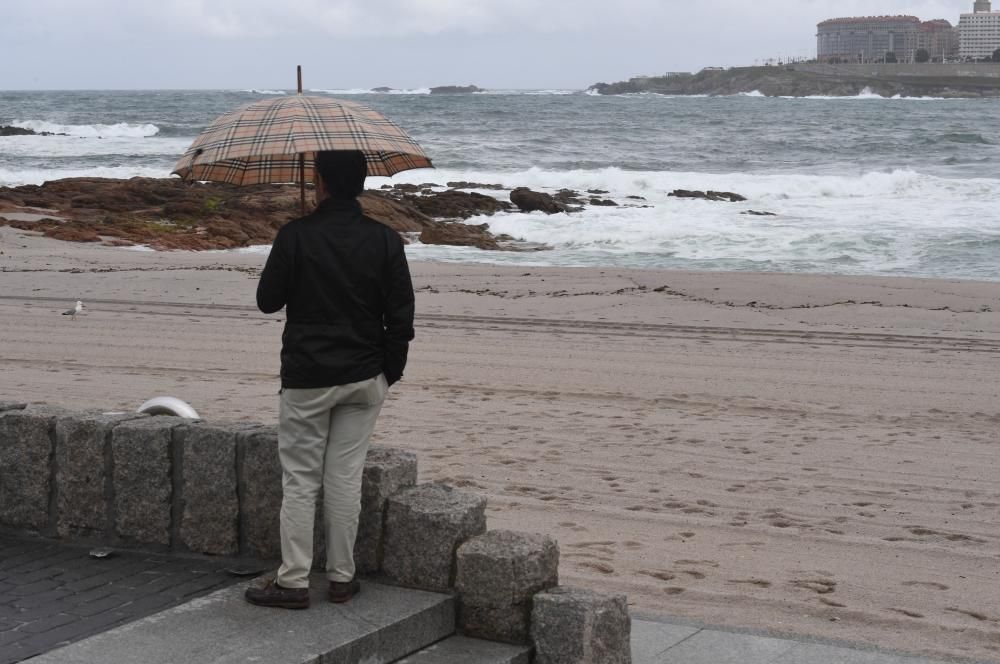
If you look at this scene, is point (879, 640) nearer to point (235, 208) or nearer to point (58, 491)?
point (58, 491)

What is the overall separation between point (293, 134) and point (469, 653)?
6.38 ft

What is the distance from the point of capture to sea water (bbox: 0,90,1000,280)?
20.2 metres

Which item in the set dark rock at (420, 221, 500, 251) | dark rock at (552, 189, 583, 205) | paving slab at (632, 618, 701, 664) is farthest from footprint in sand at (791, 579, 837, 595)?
dark rock at (552, 189, 583, 205)

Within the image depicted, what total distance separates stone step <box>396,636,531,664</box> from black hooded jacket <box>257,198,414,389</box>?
0.99 m

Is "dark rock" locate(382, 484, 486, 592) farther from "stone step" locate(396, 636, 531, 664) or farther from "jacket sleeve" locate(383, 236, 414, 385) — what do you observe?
"jacket sleeve" locate(383, 236, 414, 385)

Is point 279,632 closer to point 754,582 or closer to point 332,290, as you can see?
point 332,290

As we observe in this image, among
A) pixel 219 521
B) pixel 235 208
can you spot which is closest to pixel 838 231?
pixel 235 208

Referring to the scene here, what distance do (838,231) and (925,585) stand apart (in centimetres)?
1812

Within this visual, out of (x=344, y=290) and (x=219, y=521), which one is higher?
(x=344, y=290)

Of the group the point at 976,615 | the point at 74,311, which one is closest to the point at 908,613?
the point at 976,615

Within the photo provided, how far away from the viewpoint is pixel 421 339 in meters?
11.6

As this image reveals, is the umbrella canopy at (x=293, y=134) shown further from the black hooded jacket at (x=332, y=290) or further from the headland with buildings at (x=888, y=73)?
the headland with buildings at (x=888, y=73)

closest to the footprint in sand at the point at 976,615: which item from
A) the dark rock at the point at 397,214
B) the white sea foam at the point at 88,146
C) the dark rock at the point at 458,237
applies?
the dark rock at the point at 458,237

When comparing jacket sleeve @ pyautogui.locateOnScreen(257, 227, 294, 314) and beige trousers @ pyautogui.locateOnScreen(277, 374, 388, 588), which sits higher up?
jacket sleeve @ pyautogui.locateOnScreen(257, 227, 294, 314)
